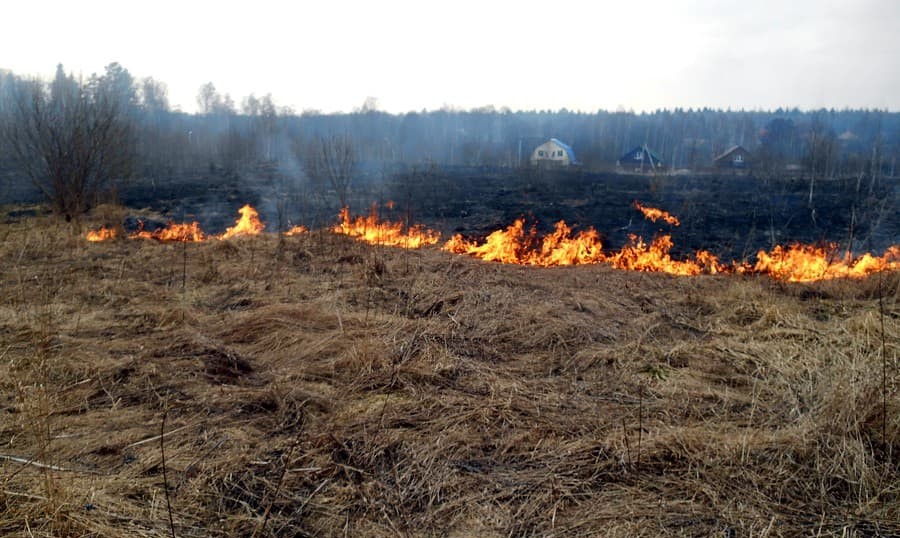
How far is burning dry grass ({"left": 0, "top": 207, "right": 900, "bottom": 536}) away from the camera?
97.3 inches

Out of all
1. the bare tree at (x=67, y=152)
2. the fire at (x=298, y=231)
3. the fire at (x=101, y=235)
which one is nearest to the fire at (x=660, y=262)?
the fire at (x=298, y=231)

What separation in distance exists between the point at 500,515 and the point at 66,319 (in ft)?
17.3

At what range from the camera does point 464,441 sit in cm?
317

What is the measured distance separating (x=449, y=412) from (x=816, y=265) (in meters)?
8.32

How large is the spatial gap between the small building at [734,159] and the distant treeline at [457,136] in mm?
1274

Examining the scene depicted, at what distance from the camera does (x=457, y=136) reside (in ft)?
227

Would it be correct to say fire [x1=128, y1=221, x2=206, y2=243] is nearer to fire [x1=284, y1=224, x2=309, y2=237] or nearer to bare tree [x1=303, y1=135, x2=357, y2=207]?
fire [x1=284, y1=224, x2=309, y2=237]

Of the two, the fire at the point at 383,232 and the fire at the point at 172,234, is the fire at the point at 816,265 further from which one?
the fire at the point at 172,234

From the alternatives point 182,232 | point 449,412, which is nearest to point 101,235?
point 182,232

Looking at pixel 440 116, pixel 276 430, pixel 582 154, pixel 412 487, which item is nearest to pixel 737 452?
pixel 412 487

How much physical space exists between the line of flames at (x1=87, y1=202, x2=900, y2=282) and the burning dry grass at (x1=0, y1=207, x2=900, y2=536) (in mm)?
2053

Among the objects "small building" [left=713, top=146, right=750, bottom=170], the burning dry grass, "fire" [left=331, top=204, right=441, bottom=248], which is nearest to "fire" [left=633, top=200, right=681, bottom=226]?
"fire" [left=331, top=204, right=441, bottom=248]

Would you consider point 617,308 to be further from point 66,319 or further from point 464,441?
point 66,319

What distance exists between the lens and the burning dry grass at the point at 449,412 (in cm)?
247
